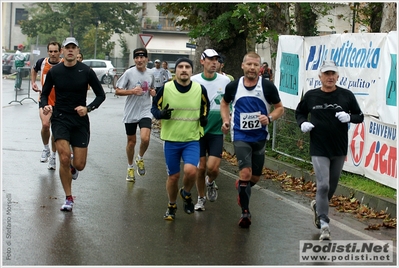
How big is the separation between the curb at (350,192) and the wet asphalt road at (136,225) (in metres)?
0.53

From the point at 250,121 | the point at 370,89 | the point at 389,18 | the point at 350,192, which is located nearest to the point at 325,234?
the point at 250,121

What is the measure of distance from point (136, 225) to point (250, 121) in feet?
5.66

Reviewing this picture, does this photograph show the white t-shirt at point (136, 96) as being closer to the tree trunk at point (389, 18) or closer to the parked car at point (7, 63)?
the tree trunk at point (389, 18)

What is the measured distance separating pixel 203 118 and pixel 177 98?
1.24 feet

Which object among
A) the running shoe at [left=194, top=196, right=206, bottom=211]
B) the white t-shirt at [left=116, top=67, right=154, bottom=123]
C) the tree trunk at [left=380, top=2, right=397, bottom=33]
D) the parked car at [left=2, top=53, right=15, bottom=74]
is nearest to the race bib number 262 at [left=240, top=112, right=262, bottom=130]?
the running shoe at [left=194, top=196, right=206, bottom=211]

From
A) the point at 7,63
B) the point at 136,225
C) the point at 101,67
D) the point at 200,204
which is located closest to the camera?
the point at 136,225

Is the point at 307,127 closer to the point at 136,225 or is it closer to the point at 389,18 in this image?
the point at 136,225

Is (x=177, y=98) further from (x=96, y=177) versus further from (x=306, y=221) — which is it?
(x=96, y=177)

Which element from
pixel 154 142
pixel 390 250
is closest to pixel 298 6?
pixel 154 142

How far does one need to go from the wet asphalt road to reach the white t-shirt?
1.00m

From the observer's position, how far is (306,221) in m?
9.41

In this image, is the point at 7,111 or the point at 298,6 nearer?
the point at 298,6

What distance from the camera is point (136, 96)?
1211cm

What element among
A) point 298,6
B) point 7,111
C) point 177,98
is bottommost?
point 7,111
